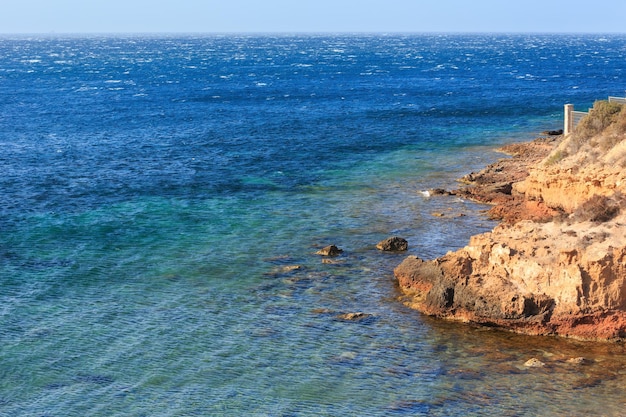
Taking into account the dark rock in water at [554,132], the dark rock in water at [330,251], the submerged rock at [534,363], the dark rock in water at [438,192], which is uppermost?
the dark rock in water at [554,132]

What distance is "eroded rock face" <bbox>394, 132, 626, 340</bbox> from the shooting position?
29266mm

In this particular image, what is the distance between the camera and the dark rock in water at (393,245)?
4059cm

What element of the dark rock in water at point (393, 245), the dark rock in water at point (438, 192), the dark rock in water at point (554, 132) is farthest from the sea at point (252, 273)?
the dark rock in water at point (554, 132)

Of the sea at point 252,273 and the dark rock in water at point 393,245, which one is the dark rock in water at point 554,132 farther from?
the dark rock in water at point 393,245

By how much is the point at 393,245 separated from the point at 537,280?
11186 millimetres

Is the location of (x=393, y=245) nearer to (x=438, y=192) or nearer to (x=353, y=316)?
(x=353, y=316)

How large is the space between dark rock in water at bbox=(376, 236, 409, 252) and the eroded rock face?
14.3 ft

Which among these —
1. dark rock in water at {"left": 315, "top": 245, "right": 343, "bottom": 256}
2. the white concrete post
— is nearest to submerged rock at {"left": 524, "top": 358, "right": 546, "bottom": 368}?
dark rock in water at {"left": 315, "top": 245, "right": 343, "bottom": 256}

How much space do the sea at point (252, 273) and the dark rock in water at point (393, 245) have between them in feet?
1.69

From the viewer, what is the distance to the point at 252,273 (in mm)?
38406

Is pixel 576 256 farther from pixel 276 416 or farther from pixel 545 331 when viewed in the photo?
pixel 276 416

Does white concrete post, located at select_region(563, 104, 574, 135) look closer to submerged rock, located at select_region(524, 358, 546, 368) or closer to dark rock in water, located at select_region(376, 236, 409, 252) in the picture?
dark rock in water, located at select_region(376, 236, 409, 252)

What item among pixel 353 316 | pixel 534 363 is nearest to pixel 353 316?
pixel 353 316

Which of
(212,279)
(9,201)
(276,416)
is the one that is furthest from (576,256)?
(9,201)
